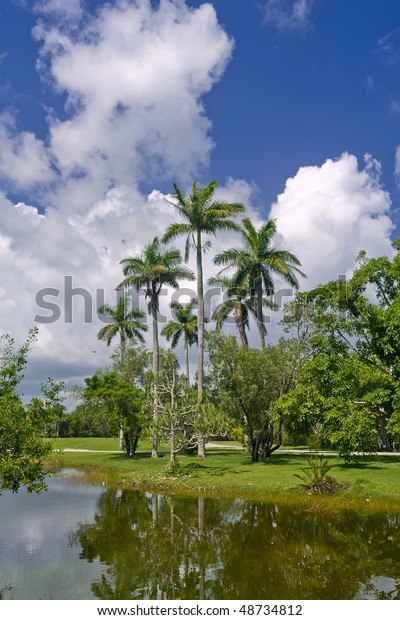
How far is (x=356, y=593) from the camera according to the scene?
32.8 feet

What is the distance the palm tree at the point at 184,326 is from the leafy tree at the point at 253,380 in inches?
927

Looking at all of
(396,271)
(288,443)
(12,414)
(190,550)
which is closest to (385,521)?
(190,550)

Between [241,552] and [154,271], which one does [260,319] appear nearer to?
[154,271]

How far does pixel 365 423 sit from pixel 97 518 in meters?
15.1

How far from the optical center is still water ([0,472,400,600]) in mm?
10375

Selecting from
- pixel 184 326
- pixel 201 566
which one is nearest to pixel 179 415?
pixel 201 566

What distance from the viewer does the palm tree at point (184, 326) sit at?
59.6m

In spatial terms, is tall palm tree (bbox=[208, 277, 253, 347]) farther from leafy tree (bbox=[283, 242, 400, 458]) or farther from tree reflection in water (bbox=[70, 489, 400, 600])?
tree reflection in water (bbox=[70, 489, 400, 600])

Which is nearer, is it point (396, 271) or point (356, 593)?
point (356, 593)

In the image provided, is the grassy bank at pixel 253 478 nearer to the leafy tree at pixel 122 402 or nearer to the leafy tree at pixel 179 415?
the leafy tree at pixel 179 415

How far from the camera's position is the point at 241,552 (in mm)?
13133

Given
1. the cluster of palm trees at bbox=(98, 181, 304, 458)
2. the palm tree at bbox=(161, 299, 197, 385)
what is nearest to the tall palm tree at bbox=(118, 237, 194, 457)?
the cluster of palm trees at bbox=(98, 181, 304, 458)

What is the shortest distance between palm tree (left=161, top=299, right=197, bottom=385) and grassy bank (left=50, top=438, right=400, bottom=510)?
24.9 metres
